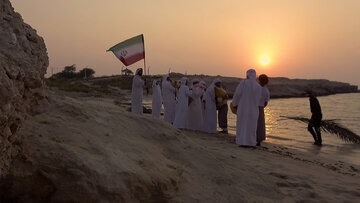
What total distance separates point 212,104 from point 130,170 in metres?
8.80

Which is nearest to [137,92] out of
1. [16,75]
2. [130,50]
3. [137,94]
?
[137,94]

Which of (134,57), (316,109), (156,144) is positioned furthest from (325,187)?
(134,57)

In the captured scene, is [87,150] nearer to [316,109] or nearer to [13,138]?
[13,138]

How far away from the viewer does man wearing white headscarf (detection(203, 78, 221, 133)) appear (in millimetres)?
12086

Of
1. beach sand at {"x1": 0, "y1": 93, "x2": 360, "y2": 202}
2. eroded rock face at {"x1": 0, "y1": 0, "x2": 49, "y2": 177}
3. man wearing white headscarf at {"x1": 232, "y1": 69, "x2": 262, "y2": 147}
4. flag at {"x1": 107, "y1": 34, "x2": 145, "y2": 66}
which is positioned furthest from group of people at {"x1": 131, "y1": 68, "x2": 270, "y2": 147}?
eroded rock face at {"x1": 0, "y1": 0, "x2": 49, "y2": 177}

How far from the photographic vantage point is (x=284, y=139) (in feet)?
44.0

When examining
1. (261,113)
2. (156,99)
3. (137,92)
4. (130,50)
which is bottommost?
(261,113)

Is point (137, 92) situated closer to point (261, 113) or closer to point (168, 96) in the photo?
point (168, 96)

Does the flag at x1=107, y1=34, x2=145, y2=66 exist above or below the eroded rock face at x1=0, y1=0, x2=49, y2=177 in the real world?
above

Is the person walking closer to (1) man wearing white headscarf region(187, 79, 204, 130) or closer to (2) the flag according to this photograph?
(2) the flag

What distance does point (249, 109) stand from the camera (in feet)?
29.1

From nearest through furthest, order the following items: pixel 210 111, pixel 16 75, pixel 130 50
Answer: pixel 16 75 → pixel 210 111 → pixel 130 50

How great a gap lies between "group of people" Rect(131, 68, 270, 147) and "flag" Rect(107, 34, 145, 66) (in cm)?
77

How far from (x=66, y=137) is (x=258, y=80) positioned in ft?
21.8
